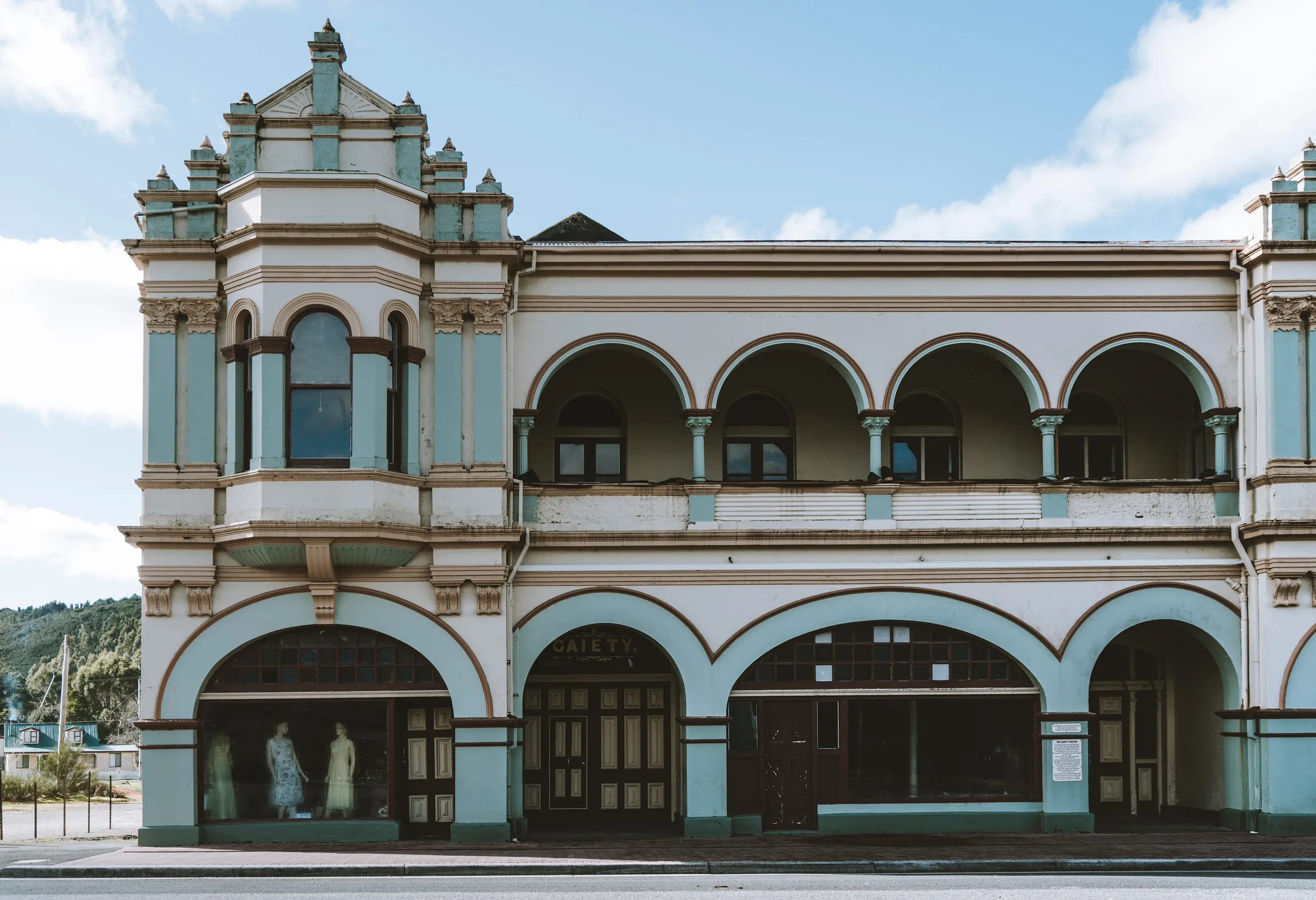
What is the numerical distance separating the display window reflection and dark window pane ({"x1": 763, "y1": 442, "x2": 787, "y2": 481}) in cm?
676

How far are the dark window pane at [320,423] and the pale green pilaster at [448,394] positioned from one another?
1.22 meters

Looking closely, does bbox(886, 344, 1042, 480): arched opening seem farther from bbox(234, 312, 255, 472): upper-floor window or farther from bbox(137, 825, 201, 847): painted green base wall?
bbox(137, 825, 201, 847): painted green base wall

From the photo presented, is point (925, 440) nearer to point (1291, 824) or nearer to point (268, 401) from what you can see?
point (1291, 824)

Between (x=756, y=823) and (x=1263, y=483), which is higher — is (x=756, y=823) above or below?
below

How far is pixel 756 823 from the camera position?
1920cm

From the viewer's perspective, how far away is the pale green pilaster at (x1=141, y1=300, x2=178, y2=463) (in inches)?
733

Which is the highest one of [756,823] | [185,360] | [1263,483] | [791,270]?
[791,270]

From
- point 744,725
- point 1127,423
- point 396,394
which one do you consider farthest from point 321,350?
point 1127,423

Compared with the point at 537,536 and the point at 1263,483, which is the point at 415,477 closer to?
the point at 537,536

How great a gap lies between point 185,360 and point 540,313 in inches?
191

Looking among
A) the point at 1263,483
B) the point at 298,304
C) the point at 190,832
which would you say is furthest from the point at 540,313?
the point at 1263,483

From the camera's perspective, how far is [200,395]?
18625 mm

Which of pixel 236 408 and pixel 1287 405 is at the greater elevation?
pixel 1287 405

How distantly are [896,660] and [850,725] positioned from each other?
1167 mm
